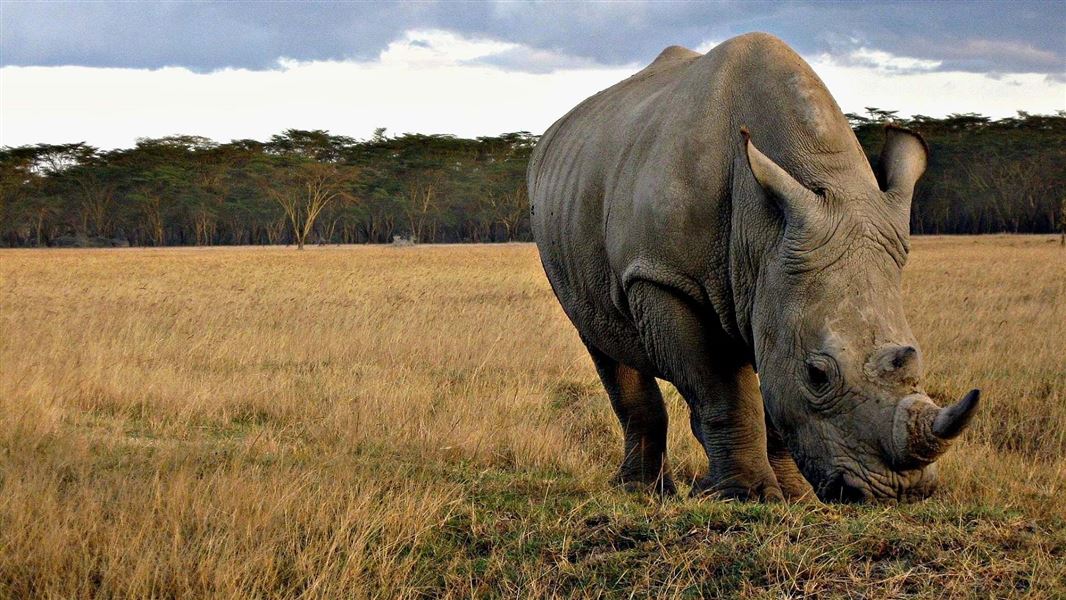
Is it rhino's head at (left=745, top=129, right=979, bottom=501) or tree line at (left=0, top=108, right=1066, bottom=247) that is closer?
rhino's head at (left=745, top=129, right=979, bottom=501)

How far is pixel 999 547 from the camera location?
12.1ft

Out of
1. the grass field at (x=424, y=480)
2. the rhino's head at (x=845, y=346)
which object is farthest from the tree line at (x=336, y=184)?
the rhino's head at (x=845, y=346)

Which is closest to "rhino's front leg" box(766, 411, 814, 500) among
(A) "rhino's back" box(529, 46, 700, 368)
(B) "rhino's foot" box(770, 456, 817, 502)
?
(B) "rhino's foot" box(770, 456, 817, 502)

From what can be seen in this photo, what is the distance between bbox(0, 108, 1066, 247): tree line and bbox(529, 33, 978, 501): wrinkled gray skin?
2037 inches

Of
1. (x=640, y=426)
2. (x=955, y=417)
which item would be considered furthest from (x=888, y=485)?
(x=640, y=426)

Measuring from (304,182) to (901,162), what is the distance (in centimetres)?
5734

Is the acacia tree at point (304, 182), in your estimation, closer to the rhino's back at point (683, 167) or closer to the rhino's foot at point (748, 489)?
the rhino's back at point (683, 167)

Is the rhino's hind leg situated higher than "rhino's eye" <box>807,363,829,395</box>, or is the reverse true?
"rhino's eye" <box>807,363,829,395</box>

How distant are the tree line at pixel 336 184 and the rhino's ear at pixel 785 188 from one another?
174ft

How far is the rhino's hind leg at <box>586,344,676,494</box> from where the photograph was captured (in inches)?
227

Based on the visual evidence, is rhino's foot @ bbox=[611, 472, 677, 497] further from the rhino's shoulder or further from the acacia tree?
the acacia tree

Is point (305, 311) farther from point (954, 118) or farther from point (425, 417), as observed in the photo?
point (954, 118)

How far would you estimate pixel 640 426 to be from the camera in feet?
19.2

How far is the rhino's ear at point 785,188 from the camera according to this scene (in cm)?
384
